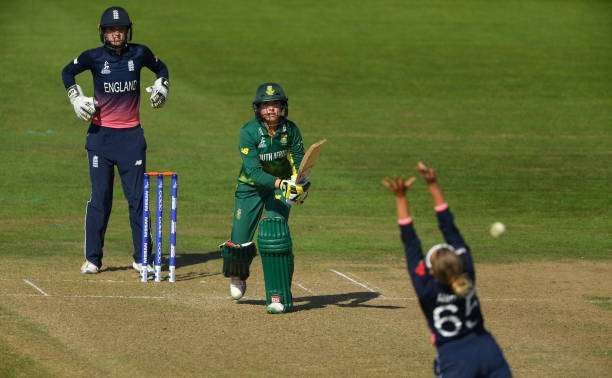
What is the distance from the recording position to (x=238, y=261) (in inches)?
523

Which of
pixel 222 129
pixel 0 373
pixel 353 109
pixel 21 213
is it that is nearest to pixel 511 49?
pixel 353 109

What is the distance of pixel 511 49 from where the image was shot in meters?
32.0

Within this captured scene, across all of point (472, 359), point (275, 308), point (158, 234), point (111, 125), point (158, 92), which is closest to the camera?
point (472, 359)

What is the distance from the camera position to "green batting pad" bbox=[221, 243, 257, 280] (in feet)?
43.6

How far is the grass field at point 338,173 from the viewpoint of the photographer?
1191 cm

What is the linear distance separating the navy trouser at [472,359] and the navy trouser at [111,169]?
681 centimetres

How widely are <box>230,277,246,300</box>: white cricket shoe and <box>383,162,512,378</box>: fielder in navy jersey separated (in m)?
4.66

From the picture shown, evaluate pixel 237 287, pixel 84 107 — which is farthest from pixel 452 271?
pixel 84 107

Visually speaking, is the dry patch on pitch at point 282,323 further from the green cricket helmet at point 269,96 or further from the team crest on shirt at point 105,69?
the team crest on shirt at point 105,69

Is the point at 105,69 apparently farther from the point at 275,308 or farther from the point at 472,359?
the point at 472,359

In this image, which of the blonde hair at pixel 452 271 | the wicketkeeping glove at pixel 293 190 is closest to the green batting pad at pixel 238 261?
the wicketkeeping glove at pixel 293 190

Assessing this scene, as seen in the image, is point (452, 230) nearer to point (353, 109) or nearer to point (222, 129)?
point (222, 129)

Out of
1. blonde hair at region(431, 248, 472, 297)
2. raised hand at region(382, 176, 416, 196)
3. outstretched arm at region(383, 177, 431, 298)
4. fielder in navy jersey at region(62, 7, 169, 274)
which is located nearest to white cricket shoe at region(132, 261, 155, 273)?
fielder in navy jersey at region(62, 7, 169, 274)

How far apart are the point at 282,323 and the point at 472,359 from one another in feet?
13.5
